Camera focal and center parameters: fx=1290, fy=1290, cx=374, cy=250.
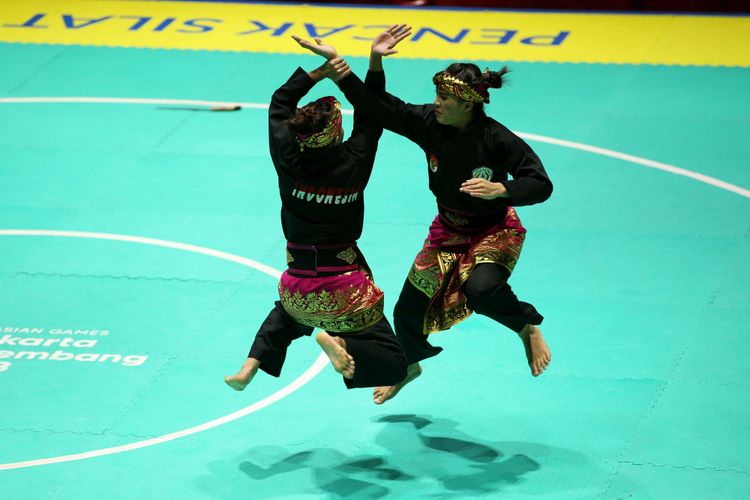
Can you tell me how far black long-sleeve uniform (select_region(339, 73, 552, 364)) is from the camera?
7711mm

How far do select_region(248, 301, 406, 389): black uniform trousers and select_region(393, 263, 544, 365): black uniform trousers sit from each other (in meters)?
0.44

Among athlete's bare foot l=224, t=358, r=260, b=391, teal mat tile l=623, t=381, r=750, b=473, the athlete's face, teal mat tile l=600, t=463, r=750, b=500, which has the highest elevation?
the athlete's face

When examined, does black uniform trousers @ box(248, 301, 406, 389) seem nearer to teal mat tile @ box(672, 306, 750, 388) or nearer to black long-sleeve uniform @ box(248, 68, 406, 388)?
black long-sleeve uniform @ box(248, 68, 406, 388)

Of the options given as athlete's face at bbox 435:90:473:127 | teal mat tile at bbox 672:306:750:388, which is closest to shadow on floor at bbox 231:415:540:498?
teal mat tile at bbox 672:306:750:388

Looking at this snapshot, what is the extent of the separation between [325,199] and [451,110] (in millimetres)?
938

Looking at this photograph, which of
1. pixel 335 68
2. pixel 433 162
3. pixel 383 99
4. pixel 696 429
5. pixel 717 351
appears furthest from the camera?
pixel 717 351

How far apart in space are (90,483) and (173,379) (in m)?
1.40

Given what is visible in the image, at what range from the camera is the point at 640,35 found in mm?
16406

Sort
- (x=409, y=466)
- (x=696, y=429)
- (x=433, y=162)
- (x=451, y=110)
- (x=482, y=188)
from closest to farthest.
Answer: (x=482, y=188) → (x=451, y=110) → (x=433, y=162) → (x=409, y=466) → (x=696, y=429)

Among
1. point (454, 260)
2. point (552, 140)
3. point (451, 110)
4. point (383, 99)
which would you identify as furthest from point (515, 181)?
point (552, 140)

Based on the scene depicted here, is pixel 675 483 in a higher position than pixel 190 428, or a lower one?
lower

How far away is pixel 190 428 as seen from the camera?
342 inches

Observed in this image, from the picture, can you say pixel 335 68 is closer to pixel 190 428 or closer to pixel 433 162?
pixel 433 162

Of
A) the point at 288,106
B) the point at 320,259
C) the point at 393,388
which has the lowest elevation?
the point at 393,388
